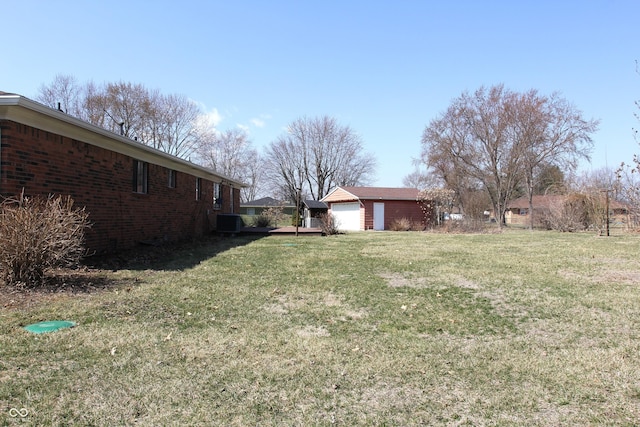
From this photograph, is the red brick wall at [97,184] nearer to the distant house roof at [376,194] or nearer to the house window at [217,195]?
the house window at [217,195]

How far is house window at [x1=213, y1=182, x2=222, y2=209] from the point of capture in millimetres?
20109

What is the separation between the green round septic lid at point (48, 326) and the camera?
4027 millimetres

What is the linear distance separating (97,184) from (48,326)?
5793 millimetres

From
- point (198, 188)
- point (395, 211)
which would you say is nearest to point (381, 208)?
point (395, 211)

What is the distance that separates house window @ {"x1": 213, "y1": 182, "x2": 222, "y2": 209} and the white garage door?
29.8 feet

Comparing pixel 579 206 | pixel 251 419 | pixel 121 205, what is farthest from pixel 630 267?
pixel 579 206

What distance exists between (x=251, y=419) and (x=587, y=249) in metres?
13.1

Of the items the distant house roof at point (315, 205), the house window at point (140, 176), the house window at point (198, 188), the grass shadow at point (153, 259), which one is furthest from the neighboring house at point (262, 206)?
the grass shadow at point (153, 259)

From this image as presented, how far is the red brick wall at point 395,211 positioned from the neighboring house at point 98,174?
14405 mm

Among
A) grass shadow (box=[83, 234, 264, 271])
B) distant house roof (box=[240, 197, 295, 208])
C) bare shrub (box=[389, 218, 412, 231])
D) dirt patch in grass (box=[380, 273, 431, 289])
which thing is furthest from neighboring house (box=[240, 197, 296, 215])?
dirt patch in grass (box=[380, 273, 431, 289])

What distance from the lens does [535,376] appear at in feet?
10.4

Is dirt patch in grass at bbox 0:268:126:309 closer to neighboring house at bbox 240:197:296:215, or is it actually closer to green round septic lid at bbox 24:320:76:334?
green round septic lid at bbox 24:320:76:334

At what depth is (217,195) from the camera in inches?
819

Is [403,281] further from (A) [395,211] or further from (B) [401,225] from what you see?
(A) [395,211]
